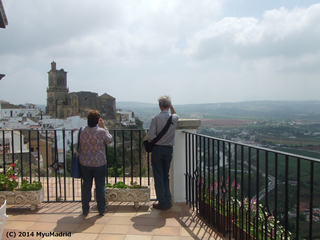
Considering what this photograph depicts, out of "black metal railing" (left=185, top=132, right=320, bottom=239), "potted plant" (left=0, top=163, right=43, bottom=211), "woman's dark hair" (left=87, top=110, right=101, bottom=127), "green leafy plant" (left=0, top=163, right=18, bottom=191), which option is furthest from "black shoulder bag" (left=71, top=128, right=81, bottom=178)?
"black metal railing" (left=185, top=132, right=320, bottom=239)

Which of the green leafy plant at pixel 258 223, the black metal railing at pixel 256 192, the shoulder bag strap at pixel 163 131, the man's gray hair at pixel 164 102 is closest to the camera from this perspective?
the black metal railing at pixel 256 192

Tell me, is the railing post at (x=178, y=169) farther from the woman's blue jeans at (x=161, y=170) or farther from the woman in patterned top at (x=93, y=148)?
the woman in patterned top at (x=93, y=148)

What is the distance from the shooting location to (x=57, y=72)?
7481 centimetres

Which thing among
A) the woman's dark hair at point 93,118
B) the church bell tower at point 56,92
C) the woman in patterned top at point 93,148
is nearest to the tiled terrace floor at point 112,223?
the woman in patterned top at point 93,148

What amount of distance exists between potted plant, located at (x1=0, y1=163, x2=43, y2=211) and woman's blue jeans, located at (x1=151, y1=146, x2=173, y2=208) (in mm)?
1697

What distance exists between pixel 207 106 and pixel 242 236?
1048 inches

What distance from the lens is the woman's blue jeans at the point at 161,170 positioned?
147 inches

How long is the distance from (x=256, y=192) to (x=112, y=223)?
75.1 inches

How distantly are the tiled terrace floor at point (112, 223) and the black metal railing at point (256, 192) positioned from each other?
0.86 ft

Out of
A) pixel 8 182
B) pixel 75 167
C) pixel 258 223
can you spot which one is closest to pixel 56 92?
pixel 8 182

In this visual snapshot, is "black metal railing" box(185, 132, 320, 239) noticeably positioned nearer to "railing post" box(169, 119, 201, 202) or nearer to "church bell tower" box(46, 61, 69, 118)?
"railing post" box(169, 119, 201, 202)

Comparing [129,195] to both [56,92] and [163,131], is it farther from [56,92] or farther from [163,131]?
[56,92]

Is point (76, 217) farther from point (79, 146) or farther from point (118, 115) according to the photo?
point (118, 115)

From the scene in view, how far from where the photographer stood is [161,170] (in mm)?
3793
